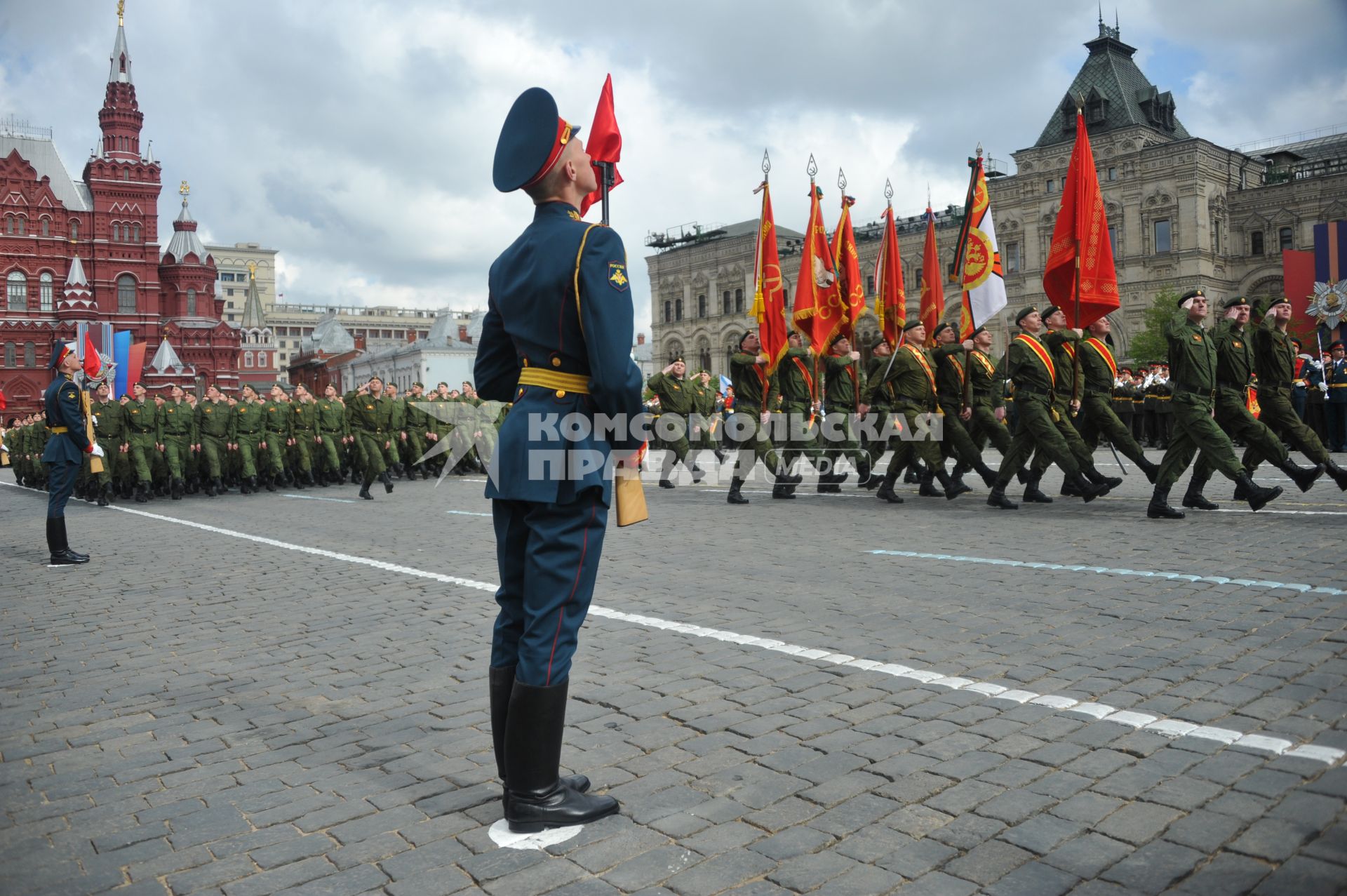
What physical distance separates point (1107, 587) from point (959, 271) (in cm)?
856

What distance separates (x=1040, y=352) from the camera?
10.9 meters

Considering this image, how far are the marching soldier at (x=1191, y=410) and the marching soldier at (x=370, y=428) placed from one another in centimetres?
1138

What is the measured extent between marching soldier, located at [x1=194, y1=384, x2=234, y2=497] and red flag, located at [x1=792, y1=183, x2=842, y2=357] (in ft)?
35.5

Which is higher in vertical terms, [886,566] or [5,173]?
[5,173]

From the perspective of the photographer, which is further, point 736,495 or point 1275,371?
point 736,495

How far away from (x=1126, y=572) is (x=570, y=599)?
485cm

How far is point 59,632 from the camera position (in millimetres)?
6363

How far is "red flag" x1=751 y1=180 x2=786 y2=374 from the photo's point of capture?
14.4 metres

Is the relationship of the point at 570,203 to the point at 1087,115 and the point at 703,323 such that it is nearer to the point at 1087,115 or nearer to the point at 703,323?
the point at 1087,115

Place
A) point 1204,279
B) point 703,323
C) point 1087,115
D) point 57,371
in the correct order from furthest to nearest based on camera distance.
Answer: point 703,323 < point 1087,115 < point 1204,279 < point 57,371

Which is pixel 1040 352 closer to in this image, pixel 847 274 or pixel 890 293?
pixel 890 293

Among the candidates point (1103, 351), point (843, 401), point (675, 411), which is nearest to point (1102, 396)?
point (1103, 351)

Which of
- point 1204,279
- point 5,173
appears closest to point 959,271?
point 1204,279

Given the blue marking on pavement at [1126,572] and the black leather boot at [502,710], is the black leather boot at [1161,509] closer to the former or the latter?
the blue marking on pavement at [1126,572]
